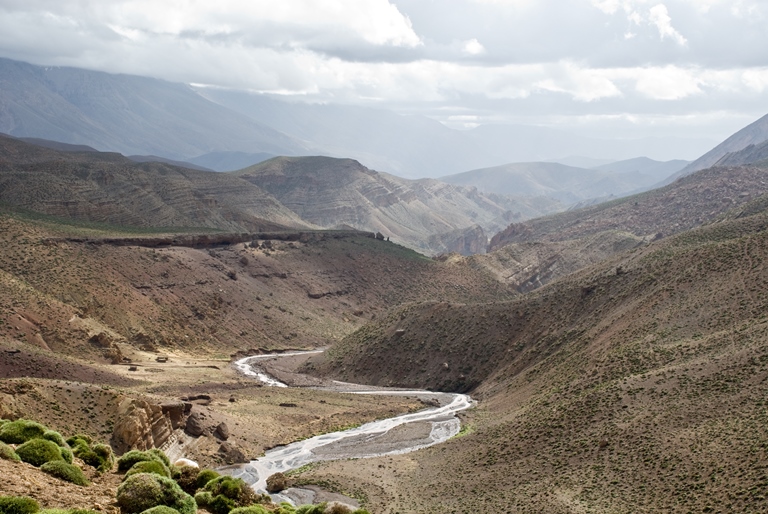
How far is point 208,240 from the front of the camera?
497 feet

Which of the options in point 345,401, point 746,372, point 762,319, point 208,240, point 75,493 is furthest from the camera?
point 208,240

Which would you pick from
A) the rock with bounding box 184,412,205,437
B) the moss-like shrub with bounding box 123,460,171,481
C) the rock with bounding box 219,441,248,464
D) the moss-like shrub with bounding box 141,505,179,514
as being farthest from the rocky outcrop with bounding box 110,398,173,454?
the moss-like shrub with bounding box 141,505,179,514

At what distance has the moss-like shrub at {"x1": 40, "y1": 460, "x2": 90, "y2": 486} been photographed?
32.6 m

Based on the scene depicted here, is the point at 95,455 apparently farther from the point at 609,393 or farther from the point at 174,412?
the point at 609,393

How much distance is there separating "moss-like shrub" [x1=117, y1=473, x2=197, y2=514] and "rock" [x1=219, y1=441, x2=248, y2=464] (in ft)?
109

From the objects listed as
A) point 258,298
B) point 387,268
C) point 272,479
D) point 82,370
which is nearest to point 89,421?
point 272,479

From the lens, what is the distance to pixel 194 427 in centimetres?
6681

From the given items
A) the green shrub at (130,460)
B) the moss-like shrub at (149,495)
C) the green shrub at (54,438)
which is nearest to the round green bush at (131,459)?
the green shrub at (130,460)

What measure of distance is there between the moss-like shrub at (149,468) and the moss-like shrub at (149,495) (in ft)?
11.3

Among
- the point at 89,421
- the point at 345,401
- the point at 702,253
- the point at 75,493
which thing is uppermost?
the point at 702,253

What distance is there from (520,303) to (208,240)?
219 ft

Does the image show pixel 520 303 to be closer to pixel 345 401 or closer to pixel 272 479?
pixel 345 401

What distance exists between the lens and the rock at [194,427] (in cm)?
6650

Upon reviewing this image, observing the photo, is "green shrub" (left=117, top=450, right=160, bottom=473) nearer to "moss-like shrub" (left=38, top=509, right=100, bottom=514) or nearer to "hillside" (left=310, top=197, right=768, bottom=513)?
"moss-like shrub" (left=38, top=509, right=100, bottom=514)
